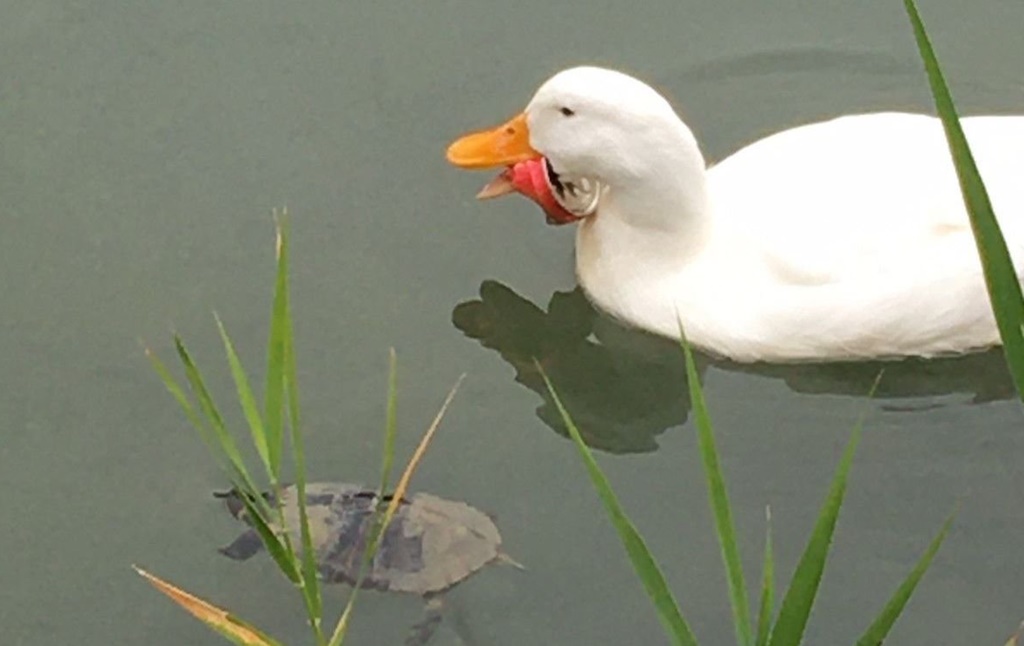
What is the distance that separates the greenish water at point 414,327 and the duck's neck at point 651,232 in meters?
0.11

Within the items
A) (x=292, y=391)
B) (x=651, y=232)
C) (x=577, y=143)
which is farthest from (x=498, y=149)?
(x=292, y=391)

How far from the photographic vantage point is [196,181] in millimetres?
4066

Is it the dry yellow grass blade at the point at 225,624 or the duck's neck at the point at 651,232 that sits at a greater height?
the duck's neck at the point at 651,232

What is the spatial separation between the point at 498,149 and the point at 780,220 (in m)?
0.54

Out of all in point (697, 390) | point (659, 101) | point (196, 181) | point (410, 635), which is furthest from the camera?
point (196, 181)

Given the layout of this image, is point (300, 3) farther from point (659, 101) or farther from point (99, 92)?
point (659, 101)

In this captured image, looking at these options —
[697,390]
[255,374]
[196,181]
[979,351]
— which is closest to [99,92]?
[196,181]

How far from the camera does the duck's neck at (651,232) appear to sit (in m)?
3.51

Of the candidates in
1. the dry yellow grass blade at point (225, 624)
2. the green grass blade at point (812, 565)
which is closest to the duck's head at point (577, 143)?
the dry yellow grass blade at point (225, 624)

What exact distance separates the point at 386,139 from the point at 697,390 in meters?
1.97

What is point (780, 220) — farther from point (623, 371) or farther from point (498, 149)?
point (498, 149)

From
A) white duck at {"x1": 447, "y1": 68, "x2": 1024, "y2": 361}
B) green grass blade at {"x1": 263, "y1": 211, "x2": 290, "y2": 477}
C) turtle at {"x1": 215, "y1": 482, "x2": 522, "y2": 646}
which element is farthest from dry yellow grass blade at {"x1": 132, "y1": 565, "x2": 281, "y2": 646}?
white duck at {"x1": 447, "y1": 68, "x2": 1024, "y2": 361}

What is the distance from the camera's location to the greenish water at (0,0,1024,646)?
3264 mm

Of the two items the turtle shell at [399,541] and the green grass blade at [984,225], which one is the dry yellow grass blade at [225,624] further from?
the green grass blade at [984,225]
